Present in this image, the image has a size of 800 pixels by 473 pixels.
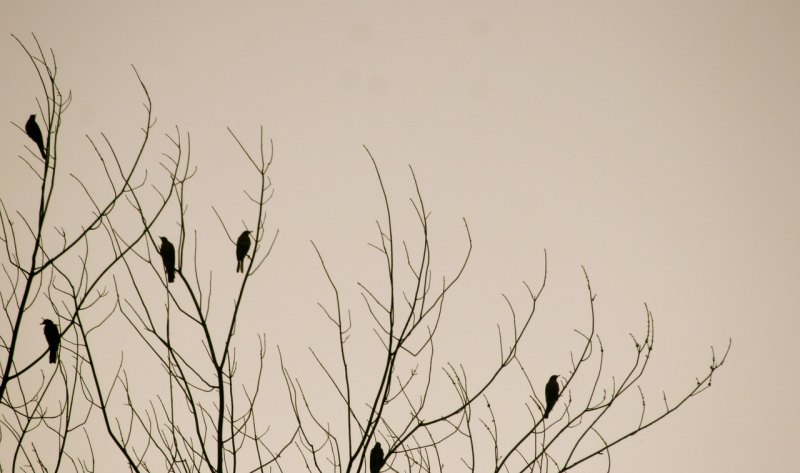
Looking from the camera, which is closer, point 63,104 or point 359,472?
point 359,472

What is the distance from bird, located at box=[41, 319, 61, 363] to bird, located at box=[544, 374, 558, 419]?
2.12 meters

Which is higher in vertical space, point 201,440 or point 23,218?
point 23,218

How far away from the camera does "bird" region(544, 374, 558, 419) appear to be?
3.05 metres

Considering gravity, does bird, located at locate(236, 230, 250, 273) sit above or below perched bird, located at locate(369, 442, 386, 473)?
above

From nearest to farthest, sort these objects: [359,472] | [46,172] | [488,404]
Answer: [359,472], [46,172], [488,404]

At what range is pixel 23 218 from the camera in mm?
2840

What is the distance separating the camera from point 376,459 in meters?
2.65

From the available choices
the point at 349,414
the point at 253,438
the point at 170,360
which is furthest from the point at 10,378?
the point at 349,414

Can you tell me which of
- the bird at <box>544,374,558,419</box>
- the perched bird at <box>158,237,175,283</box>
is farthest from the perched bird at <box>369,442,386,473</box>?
the perched bird at <box>158,237,175,283</box>

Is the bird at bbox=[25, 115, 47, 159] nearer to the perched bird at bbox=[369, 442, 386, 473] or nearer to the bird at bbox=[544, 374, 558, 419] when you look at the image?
the perched bird at bbox=[369, 442, 386, 473]

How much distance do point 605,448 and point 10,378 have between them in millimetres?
2252

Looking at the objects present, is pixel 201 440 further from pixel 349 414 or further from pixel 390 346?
pixel 390 346

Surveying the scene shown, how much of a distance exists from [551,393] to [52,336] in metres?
2.20

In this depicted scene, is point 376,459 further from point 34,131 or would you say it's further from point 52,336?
point 34,131
